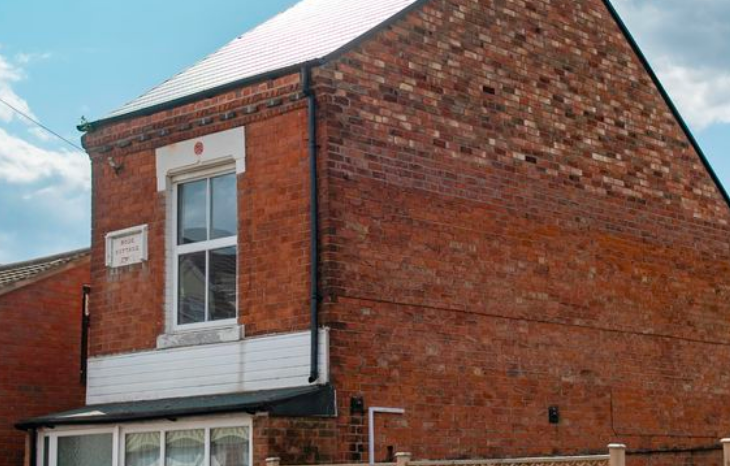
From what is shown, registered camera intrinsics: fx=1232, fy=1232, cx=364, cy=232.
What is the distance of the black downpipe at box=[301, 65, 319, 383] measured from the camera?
13461 millimetres

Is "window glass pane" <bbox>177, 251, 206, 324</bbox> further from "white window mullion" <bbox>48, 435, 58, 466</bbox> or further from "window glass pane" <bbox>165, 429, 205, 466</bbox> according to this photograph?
"white window mullion" <bbox>48, 435, 58, 466</bbox>

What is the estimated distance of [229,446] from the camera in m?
13.4

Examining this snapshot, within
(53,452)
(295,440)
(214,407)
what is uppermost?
(214,407)

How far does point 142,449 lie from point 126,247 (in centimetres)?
280

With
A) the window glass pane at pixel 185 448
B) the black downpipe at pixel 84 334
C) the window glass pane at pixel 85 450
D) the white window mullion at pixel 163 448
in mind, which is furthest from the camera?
the black downpipe at pixel 84 334

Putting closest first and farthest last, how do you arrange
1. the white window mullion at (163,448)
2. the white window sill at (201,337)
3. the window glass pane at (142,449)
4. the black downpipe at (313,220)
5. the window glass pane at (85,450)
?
the black downpipe at (313,220)
the white window mullion at (163,448)
the window glass pane at (142,449)
the white window sill at (201,337)
the window glass pane at (85,450)

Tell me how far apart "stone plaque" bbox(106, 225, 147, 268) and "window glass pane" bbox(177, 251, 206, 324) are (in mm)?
580

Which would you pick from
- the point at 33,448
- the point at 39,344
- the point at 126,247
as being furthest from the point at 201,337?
the point at 39,344

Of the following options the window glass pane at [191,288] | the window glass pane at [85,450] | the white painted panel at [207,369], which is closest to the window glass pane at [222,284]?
the window glass pane at [191,288]

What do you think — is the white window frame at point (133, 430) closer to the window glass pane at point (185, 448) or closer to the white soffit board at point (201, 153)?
the window glass pane at point (185, 448)

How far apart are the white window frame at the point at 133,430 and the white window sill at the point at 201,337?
1.13 m

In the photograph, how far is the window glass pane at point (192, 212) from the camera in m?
15.3

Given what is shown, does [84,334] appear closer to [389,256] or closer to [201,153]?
[201,153]

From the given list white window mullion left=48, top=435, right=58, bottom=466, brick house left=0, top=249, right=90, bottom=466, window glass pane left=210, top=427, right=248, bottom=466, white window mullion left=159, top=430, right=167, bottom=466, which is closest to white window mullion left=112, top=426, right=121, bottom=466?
white window mullion left=159, top=430, right=167, bottom=466
